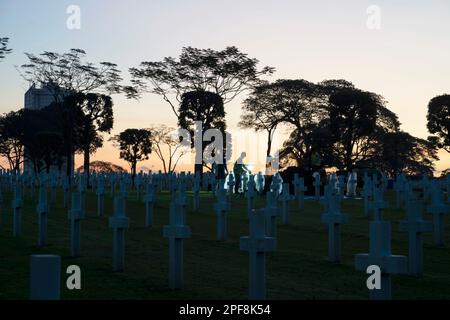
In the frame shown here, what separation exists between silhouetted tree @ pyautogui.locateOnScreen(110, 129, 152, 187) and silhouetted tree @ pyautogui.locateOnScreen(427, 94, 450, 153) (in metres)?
34.3

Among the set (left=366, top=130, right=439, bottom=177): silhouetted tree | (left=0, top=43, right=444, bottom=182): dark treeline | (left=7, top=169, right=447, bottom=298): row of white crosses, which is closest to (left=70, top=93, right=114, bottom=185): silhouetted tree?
(left=0, top=43, right=444, bottom=182): dark treeline

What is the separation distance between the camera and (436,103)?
64.2 metres

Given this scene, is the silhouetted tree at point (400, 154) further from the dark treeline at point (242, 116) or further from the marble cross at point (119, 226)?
the marble cross at point (119, 226)

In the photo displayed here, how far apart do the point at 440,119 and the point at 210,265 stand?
2208 inches

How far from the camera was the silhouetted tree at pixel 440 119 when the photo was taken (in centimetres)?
6356

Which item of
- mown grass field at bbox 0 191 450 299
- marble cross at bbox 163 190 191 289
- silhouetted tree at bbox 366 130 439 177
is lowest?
mown grass field at bbox 0 191 450 299

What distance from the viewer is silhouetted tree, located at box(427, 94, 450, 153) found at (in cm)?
6356

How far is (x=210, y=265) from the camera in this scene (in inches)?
466

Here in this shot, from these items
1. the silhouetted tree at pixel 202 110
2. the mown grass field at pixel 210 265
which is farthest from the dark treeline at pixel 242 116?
the mown grass field at pixel 210 265

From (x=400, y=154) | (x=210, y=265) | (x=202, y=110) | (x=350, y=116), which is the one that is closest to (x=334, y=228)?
(x=210, y=265)

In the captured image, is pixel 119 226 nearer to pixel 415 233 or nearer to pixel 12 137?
pixel 415 233

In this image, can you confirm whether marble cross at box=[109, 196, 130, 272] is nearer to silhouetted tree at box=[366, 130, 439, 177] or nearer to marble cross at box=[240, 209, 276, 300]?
marble cross at box=[240, 209, 276, 300]

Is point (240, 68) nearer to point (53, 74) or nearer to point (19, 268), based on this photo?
point (53, 74)
